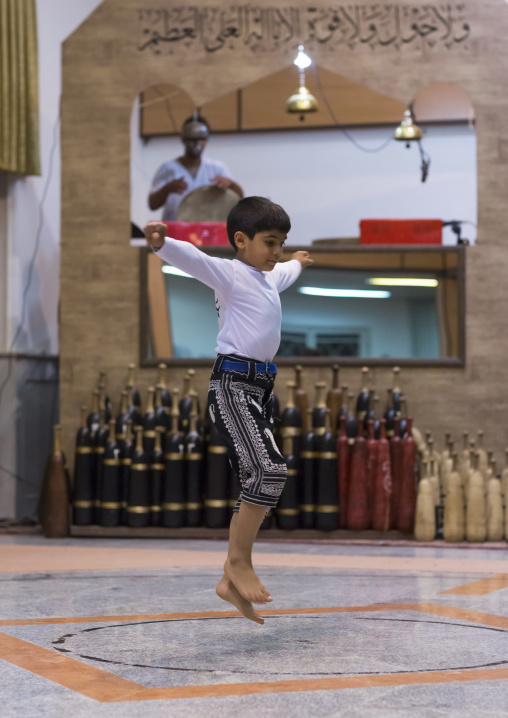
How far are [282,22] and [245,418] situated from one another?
4.10m

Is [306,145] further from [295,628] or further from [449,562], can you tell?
[295,628]

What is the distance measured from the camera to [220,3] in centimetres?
649

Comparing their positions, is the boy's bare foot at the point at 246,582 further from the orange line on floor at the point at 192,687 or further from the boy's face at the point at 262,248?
the boy's face at the point at 262,248

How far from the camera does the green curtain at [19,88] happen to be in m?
7.00

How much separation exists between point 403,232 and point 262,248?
3.31 metres

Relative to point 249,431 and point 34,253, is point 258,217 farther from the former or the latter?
point 34,253

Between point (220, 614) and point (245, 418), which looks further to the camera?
point (220, 614)

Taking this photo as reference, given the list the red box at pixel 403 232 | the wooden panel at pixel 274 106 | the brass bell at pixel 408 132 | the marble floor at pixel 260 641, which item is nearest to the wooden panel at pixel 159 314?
the red box at pixel 403 232

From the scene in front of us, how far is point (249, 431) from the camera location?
3084 mm

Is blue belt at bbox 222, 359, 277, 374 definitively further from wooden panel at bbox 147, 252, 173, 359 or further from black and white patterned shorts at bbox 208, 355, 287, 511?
wooden panel at bbox 147, 252, 173, 359

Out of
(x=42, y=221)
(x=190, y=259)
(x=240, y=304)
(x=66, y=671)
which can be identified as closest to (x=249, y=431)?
(x=240, y=304)

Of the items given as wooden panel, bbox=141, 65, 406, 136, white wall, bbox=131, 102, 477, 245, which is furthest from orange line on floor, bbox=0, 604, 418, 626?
wooden panel, bbox=141, 65, 406, 136

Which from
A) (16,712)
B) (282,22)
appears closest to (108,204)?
(282,22)

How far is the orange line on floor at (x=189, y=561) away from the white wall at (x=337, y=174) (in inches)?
181
